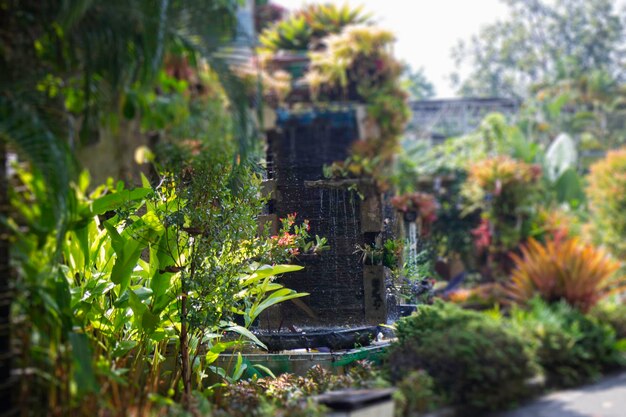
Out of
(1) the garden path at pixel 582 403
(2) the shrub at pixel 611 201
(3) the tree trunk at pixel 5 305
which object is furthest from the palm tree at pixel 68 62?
(2) the shrub at pixel 611 201

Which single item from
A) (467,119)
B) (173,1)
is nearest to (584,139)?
(467,119)

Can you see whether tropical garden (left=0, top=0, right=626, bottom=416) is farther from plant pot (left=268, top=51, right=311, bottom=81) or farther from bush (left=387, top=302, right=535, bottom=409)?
plant pot (left=268, top=51, right=311, bottom=81)

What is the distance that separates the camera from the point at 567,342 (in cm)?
562

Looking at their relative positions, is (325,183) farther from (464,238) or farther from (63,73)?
(464,238)

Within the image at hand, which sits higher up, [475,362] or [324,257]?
[324,257]

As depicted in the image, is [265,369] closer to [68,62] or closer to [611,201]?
[68,62]

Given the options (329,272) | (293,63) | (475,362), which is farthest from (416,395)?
(293,63)

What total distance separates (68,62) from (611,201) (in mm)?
11468

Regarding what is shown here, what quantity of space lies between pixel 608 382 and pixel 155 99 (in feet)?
19.8

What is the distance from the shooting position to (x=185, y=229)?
587cm

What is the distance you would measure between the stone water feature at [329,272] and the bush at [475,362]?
1.51 m

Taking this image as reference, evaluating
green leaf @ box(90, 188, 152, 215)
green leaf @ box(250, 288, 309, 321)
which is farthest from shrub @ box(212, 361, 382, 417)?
green leaf @ box(90, 188, 152, 215)

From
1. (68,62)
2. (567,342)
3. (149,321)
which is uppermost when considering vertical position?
(68,62)

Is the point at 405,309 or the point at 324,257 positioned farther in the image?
the point at 405,309
